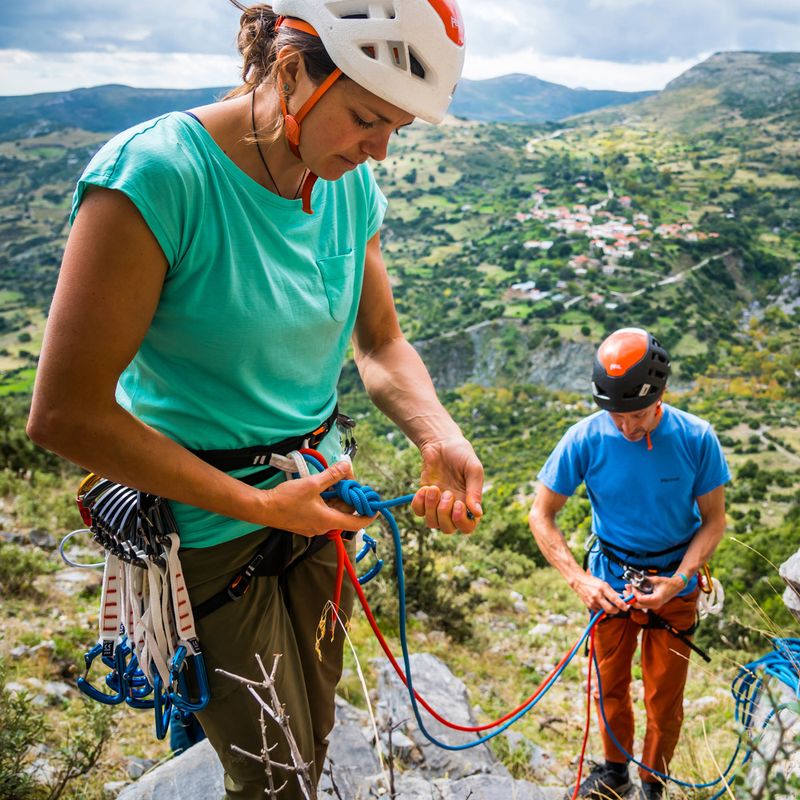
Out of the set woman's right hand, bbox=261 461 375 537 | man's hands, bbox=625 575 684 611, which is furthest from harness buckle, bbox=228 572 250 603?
man's hands, bbox=625 575 684 611

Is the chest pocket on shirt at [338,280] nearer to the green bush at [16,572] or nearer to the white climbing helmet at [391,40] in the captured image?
the white climbing helmet at [391,40]

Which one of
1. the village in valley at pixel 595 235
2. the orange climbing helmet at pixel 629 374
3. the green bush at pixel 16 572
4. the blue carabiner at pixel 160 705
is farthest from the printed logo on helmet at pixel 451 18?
the village in valley at pixel 595 235

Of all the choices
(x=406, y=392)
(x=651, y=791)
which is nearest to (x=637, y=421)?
(x=406, y=392)

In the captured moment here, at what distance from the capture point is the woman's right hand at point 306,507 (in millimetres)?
1475

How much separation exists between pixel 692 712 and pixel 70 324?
510 cm

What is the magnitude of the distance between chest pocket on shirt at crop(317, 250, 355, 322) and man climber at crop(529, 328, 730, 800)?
169cm

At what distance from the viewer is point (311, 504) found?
153 cm

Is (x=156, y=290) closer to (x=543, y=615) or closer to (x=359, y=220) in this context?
(x=359, y=220)

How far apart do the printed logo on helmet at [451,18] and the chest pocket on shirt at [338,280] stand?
54 centimetres

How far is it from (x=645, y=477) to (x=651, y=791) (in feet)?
4.85

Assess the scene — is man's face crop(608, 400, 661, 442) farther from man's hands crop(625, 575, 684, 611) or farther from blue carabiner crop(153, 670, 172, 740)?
blue carabiner crop(153, 670, 172, 740)

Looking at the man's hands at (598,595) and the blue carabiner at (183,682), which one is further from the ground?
the blue carabiner at (183,682)

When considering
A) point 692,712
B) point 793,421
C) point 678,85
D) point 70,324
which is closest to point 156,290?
point 70,324

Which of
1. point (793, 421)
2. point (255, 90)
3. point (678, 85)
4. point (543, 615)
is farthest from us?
point (678, 85)
